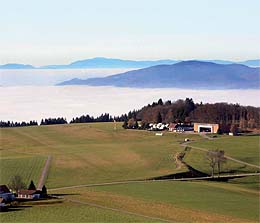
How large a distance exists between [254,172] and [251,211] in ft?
58.4

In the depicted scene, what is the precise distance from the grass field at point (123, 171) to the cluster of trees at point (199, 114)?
6433 millimetres

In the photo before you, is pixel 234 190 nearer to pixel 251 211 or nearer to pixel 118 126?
pixel 251 211

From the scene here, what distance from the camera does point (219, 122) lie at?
Answer: 88812 millimetres

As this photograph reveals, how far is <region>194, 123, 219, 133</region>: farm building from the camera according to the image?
3295 inches

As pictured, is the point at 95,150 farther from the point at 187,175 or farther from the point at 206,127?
the point at 206,127

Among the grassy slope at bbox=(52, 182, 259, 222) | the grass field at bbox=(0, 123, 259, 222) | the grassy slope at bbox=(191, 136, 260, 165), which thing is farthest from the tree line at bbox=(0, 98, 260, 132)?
the grassy slope at bbox=(52, 182, 259, 222)

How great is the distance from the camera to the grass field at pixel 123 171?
35.2 meters

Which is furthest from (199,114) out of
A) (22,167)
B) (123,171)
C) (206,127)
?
(22,167)

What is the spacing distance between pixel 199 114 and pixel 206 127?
8.02 m

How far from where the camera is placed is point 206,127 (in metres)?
84.8

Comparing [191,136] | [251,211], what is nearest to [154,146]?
[191,136]

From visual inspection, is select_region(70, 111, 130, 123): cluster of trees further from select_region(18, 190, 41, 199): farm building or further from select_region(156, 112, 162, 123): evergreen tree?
select_region(18, 190, 41, 199): farm building

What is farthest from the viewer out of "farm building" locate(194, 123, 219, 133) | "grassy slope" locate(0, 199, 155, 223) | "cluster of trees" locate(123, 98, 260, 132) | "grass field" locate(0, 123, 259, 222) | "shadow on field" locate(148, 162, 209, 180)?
"cluster of trees" locate(123, 98, 260, 132)

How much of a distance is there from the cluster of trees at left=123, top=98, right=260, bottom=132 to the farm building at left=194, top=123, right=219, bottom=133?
7.46 ft
